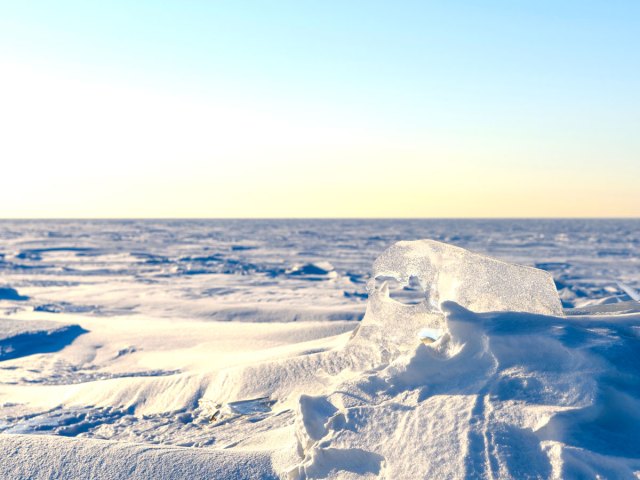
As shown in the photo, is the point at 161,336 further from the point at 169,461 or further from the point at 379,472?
the point at 379,472

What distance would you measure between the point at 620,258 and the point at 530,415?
63.1 ft

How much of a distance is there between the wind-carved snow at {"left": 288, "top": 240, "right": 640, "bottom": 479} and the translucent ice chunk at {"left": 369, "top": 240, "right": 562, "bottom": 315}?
360 mm

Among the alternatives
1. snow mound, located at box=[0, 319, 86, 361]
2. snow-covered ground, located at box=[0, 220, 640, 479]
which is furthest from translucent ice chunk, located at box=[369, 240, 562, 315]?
snow mound, located at box=[0, 319, 86, 361]

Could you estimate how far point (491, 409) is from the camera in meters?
2.39

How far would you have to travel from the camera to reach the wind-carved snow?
7.26ft

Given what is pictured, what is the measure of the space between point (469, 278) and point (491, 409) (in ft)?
3.71

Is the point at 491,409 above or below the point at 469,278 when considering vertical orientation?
below

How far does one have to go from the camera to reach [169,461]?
8.50 feet

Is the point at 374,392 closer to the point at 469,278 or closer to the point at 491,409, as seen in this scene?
the point at 491,409

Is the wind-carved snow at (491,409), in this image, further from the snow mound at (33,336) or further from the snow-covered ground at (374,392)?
the snow mound at (33,336)

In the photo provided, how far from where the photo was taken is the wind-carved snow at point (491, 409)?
221 centimetres

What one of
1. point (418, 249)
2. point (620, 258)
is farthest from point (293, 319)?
point (620, 258)

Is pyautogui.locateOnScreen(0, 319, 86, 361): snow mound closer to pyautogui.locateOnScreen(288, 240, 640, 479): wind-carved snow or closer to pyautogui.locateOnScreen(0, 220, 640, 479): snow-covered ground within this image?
pyautogui.locateOnScreen(0, 220, 640, 479): snow-covered ground

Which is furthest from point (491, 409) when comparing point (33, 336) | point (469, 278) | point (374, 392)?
point (33, 336)
